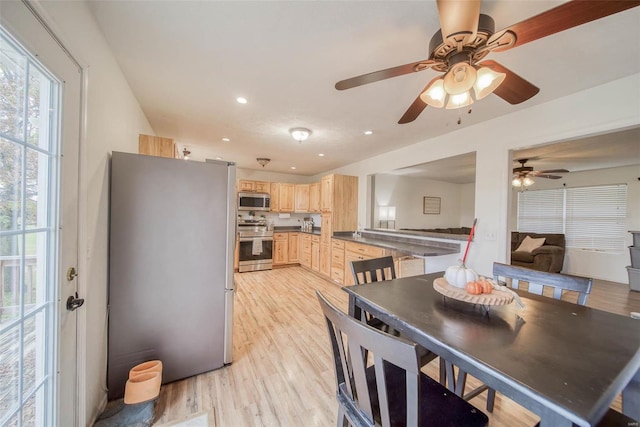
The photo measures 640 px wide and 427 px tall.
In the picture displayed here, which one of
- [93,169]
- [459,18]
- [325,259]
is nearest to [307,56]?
[459,18]

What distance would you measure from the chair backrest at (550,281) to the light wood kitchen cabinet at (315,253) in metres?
3.68

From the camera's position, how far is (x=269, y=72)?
1.86 m

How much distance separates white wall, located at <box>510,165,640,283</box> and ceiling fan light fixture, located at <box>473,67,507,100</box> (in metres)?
6.27

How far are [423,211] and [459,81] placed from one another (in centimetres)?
573

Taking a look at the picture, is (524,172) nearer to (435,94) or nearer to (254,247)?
(435,94)

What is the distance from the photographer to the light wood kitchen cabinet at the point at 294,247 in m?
5.85

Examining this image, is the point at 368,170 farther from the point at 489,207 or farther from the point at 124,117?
the point at 124,117

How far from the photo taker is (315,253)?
5.30 metres

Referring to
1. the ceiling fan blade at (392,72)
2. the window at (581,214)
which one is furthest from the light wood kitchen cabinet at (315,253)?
the window at (581,214)

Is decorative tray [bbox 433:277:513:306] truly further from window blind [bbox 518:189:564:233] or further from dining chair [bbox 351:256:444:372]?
window blind [bbox 518:189:564:233]

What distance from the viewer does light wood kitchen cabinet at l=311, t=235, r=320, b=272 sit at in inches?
204

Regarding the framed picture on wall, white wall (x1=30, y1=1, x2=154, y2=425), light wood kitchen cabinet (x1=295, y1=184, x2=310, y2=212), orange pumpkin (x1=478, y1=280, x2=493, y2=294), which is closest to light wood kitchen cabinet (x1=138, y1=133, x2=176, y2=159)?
white wall (x1=30, y1=1, x2=154, y2=425)

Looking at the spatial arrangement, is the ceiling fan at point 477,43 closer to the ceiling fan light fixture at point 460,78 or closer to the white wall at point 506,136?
the ceiling fan light fixture at point 460,78

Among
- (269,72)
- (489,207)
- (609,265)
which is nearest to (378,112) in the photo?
(269,72)
